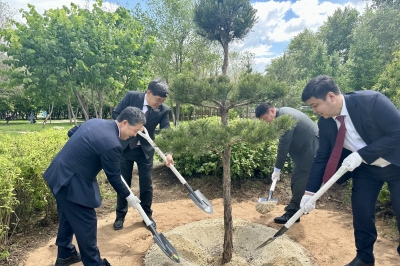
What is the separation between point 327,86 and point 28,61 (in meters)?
7.41

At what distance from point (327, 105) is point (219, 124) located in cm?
95

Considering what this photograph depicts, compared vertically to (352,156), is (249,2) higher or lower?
higher

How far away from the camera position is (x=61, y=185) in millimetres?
→ 2365

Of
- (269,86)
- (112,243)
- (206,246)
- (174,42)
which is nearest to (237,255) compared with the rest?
(206,246)

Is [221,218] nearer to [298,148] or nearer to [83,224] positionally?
[298,148]

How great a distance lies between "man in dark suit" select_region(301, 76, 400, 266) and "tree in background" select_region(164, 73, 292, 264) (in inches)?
16.1

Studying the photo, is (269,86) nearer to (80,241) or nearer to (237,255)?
(237,255)

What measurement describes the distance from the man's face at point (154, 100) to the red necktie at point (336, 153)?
189 centimetres

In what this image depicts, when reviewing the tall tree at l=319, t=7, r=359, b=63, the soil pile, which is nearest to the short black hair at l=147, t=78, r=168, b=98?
the soil pile

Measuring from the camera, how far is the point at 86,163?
7.96 ft

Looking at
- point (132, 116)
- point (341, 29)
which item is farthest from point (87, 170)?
point (341, 29)

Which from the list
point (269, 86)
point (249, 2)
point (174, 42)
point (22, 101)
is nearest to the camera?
point (269, 86)

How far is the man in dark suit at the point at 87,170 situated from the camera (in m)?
2.38

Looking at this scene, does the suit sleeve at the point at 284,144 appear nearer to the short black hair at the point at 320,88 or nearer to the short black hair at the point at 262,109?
the short black hair at the point at 262,109
